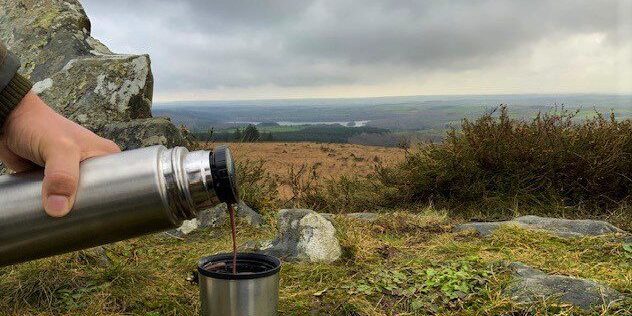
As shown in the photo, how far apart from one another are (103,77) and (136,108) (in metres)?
0.49

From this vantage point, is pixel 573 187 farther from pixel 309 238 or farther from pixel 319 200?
pixel 309 238

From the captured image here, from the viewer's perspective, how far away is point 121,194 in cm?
219

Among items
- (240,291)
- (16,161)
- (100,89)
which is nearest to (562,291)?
(240,291)

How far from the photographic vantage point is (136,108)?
6430 mm

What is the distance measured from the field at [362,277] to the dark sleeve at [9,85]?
1.76 meters

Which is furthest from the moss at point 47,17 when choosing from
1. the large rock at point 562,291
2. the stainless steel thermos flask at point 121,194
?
the large rock at point 562,291

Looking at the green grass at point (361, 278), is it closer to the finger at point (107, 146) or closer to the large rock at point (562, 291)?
the large rock at point (562, 291)

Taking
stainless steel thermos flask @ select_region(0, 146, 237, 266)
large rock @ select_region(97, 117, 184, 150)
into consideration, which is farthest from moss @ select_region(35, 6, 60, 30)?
stainless steel thermos flask @ select_region(0, 146, 237, 266)

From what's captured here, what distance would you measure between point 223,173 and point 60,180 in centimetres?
56

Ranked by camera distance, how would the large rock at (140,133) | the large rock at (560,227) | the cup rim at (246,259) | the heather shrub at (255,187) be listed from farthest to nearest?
the heather shrub at (255,187)
the large rock at (140,133)
the large rock at (560,227)
the cup rim at (246,259)

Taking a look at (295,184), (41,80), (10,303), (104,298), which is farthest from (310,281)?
(295,184)

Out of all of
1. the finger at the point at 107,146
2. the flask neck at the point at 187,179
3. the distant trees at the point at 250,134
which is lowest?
the distant trees at the point at 250,134

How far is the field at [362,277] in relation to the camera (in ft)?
12.1

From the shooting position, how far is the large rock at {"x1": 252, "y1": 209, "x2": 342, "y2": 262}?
4.48 m
